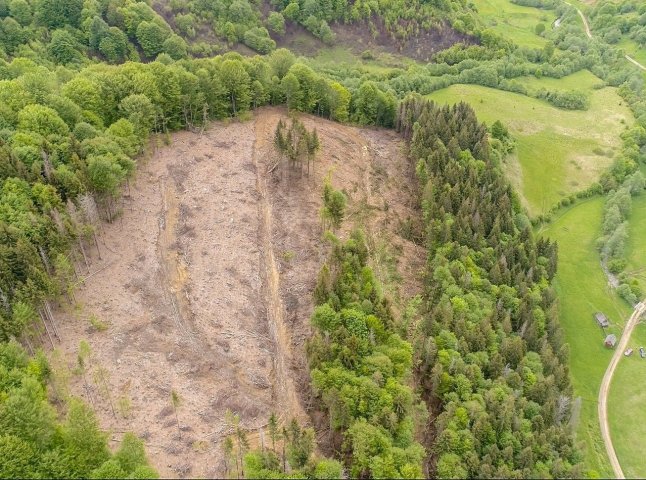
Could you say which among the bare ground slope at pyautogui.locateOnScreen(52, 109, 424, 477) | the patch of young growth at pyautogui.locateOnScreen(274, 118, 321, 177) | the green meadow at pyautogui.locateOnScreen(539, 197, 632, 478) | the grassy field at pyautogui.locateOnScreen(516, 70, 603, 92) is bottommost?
the green meadow at pyautogui.locateOnScreen(539, 197, 632, 478)

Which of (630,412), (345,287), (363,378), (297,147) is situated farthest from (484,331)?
(297,147)

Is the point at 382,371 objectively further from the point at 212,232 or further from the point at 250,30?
the point at 250,30

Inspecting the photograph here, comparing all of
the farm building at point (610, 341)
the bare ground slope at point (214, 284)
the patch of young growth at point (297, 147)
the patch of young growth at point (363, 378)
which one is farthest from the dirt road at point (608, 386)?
the patch of young growth at point (297, 147)

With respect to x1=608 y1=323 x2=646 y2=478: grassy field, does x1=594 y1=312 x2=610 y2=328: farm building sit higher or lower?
higher

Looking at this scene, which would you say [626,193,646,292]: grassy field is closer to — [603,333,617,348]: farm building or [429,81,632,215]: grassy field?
[429,81,632,215]: grassy field

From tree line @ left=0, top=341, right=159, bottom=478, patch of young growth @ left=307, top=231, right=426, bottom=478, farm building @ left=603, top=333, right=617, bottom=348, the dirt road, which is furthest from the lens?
farm building @ left=603, top=333, right=617, bottom=348

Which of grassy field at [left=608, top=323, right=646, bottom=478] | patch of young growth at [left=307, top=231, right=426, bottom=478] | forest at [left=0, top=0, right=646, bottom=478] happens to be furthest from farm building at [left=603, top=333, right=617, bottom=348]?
patch of young growth at [left=307, top=231, right=426, bottom=478]

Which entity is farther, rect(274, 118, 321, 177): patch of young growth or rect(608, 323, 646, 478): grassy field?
rect(274, 118, 321, 177): patch of young growth
